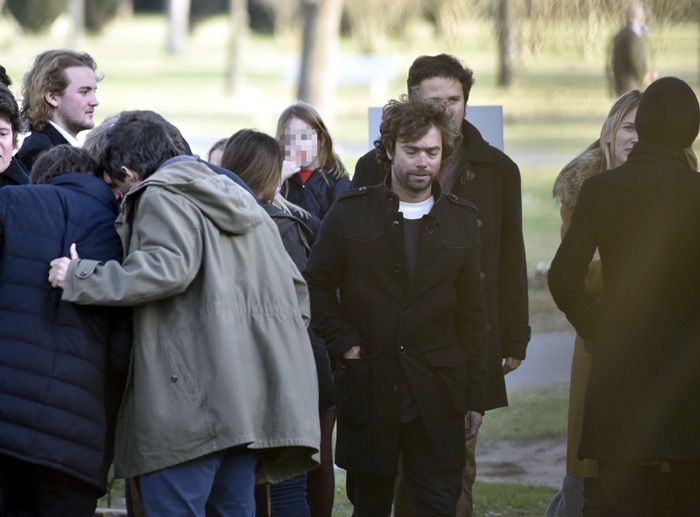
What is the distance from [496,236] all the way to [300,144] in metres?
1.35

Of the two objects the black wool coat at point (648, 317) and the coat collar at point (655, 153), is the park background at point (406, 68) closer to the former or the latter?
the black wool coat at point (648, 317)

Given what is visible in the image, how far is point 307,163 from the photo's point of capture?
22.2 ft

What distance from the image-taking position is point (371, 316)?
5113mm

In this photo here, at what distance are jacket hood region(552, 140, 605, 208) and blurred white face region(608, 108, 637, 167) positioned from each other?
12 cm

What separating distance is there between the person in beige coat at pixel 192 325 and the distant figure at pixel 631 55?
5.79m

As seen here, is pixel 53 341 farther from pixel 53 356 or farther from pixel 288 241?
pixel 288 241

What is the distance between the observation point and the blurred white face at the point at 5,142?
4688mm

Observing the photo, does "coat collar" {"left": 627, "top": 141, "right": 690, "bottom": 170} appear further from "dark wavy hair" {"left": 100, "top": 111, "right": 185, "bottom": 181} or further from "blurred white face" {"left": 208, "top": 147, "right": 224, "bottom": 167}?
"blurred white face" {"left": 208, "top": 147, "right": 224, "bottom": 167}

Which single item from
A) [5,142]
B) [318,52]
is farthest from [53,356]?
[318,52]

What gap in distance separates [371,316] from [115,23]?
51.6 metres

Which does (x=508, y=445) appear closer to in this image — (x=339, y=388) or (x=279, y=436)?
(x=339, y=388)

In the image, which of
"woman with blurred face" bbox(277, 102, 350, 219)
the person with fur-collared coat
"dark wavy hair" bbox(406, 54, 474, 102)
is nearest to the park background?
the person with fur-collared coat

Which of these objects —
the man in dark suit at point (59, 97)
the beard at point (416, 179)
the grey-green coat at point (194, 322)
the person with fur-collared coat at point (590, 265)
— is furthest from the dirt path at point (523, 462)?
the grey-green coat at point (194, 322)

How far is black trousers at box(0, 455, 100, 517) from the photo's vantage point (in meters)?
4.26
